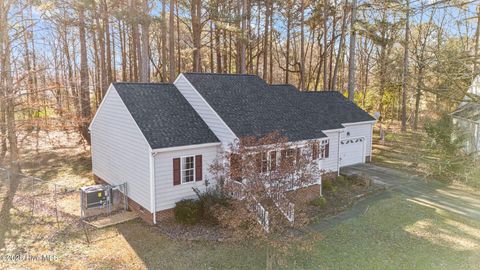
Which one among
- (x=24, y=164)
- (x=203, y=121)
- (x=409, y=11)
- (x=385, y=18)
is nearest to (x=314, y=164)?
(x=409, y=11)

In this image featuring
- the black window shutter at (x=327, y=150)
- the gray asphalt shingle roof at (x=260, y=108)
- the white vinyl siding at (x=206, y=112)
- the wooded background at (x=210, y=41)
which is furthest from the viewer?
the black window shutter at (x=327, y=150)

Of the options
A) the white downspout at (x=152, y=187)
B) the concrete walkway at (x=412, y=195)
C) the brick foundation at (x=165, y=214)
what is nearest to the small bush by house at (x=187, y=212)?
the brick foundation at (x=165, y=214)

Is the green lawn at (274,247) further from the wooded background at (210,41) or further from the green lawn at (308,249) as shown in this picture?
the wooded background at (210,41)

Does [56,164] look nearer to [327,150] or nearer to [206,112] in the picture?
[206,112]

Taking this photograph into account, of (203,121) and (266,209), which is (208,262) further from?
(203,121)

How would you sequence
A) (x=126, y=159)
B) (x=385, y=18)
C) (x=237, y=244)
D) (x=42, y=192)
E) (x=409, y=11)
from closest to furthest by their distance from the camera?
(x=409, y=11) → (x=237, y=244) → (x=126, y=159) → (x=42, y=192) → (x=385, y=18)

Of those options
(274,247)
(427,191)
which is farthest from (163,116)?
(427,191)

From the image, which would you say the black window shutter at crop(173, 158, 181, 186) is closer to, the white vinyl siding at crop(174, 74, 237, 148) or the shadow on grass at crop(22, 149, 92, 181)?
the white vinyl siding at crop(174, 74, 237, 148)
